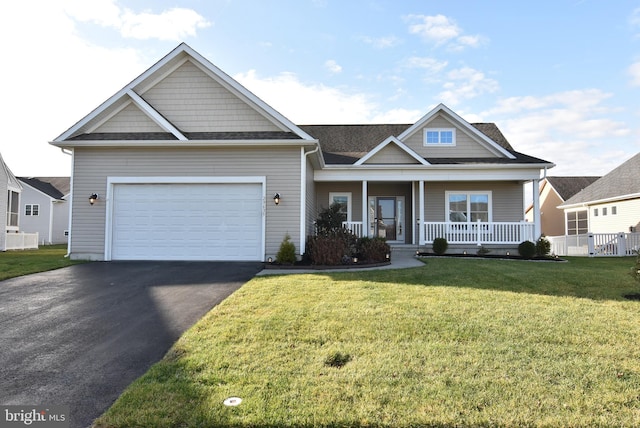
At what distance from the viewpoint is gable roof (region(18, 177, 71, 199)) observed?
28608 mm

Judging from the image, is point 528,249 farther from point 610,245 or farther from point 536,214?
point 610,245

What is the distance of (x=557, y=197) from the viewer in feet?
93.2

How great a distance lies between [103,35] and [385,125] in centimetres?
1311

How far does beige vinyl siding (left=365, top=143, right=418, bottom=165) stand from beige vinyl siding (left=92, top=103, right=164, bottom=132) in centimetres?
826

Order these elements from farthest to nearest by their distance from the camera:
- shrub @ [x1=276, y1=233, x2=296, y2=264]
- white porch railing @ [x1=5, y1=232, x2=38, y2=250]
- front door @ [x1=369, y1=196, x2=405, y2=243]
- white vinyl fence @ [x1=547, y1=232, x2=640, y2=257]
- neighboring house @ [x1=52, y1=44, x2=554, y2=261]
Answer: white porch railing @ [x1=5, y1=232, x2=38, y2=250], front door @ [x1=369, y1=196, x2=405, y2=243], white vinyl fence @ [x1=547, y1=232, x2=640, y2=257], neighboring house @ [x1=52, y1=44, x2=554, y2=261], shrub @ [x1=276, y1=233, x2=296, y2=264]

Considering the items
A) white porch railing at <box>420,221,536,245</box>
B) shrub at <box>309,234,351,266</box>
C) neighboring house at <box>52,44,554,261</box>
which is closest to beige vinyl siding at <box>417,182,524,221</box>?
white porch railing at <box>420,221,536,245</box>

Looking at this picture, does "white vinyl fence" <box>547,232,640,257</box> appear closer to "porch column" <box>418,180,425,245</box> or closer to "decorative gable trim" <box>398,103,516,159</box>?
"decorative gable trim" <box>398,103,516,159</box>

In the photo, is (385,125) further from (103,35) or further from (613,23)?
(103,35)

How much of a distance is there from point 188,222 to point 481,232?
11017 mm

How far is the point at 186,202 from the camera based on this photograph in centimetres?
1120

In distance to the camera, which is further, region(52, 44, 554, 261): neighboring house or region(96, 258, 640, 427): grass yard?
region(52, 44, 554, 261): neighboring house

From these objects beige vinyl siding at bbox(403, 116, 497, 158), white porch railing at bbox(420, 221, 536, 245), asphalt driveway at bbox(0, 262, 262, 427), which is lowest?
asphalt driveway at bbox(0, 262, 262, 427)

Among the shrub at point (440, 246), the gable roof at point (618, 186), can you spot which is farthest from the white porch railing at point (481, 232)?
the gable roof at point (618, 186)

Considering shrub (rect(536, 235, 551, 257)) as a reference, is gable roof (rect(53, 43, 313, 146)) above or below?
above
